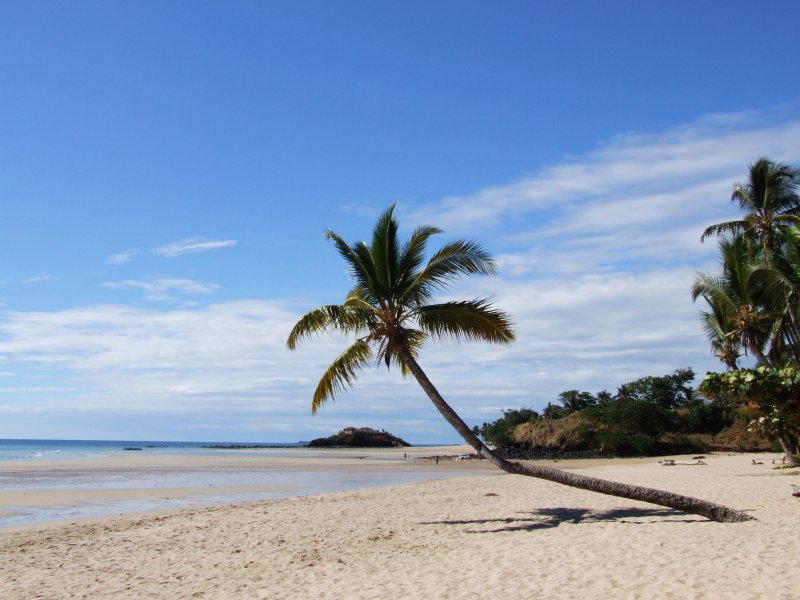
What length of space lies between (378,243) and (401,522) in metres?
5.77

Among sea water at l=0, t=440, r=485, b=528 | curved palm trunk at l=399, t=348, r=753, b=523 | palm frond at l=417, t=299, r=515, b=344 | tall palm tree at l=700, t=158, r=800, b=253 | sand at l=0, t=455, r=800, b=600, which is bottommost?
sea water at l=0, t=440, r=485, b=528

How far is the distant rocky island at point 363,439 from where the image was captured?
8838 centimetres

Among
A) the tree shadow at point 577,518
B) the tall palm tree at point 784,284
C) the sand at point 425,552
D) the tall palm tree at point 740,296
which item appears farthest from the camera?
the tall palm tree at point 740,296

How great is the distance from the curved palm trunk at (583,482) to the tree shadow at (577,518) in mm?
252

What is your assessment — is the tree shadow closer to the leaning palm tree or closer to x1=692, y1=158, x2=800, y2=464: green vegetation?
the leaning palm tree

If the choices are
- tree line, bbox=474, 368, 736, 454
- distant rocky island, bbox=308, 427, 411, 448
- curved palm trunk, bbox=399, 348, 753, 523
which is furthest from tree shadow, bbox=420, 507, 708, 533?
distant rocky island, bbox=308, 427, 411, 448

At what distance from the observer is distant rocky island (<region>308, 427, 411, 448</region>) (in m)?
88.4

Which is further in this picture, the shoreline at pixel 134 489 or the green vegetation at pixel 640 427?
the green vegetation at pixel 640 427

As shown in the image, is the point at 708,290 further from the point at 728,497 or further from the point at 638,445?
the point at 638,445

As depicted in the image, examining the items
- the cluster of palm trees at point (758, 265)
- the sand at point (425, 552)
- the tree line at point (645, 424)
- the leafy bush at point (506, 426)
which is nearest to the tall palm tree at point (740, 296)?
the cluster of palm trees at point (758, 265)

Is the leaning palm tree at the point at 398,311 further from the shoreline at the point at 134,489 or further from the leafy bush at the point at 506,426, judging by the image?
the leafy bush at the point at 506,426

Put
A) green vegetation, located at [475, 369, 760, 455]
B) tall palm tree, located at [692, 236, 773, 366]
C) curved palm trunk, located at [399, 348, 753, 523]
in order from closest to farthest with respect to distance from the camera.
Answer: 1. curved palm trunk, located at [399, 348, 753, 523]
2. tall palm tree, located at [692, 236, 773, 366]
3. green vegetation, located at [475, 369, 760, 455]

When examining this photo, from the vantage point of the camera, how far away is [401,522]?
44.3 feet

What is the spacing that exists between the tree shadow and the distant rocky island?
2987 inches
